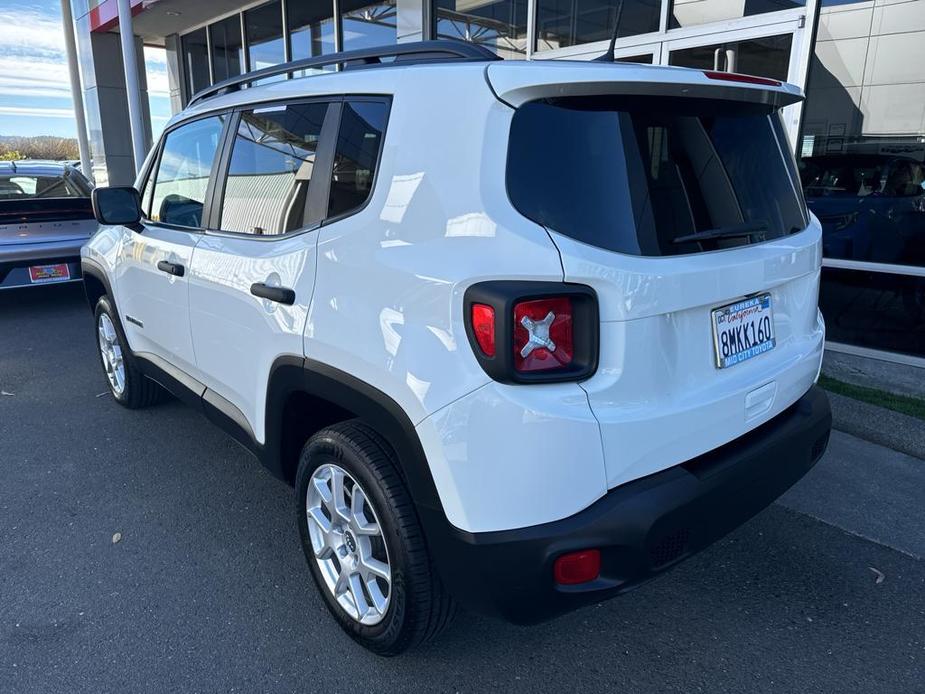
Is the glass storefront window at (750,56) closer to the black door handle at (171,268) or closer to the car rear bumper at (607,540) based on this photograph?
Result: the black door handle at (171,268)

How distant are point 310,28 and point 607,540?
11.2m

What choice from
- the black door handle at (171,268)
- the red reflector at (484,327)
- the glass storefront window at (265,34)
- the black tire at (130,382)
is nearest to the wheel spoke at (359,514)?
the red reflector at (484,327)

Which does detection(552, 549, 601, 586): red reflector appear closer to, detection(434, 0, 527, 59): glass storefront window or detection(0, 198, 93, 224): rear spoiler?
detection(434, 0, 527, 59): glass storefront window

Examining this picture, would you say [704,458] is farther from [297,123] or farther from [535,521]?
[297,123]

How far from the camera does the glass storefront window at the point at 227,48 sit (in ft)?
43.3

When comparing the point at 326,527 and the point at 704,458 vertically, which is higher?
the point at 704,458

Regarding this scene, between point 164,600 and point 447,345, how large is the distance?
1.73 m

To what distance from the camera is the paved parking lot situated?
92.0 inches

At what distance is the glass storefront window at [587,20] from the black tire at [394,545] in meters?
5.45

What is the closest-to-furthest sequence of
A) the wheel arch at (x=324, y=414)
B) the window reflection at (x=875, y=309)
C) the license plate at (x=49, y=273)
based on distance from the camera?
the wheel arch at (x=324, y=414) < the window reflection at (x=875, y=309) < the license plate at (x=49, y=273)

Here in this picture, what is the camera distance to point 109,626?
2576mm

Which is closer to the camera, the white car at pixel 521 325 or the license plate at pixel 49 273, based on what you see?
the white car at pixel 521 325

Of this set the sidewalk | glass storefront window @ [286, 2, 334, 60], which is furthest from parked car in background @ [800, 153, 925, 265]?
glass storefront window @ [286, 2, 334, 60]

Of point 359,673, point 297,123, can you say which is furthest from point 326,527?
point 297,123
